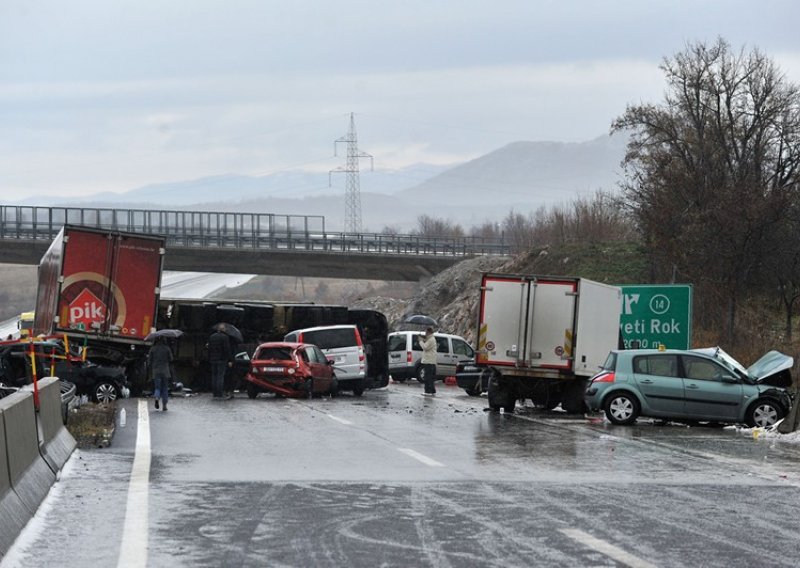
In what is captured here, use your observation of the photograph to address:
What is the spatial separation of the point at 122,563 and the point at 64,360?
67.3 feet

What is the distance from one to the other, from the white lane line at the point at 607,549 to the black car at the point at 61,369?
63.8ft

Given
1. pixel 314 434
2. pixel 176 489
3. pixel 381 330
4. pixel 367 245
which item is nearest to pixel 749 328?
pixel 381 330

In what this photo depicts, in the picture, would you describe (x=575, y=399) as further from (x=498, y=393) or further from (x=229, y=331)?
(x=229, y=331)

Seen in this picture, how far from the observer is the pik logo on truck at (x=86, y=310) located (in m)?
31.4

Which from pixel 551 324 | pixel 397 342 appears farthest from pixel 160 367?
pixel 397 342

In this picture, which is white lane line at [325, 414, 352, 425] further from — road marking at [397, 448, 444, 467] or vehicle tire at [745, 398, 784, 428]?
vehicle tire at [745, 398, 784, 428]

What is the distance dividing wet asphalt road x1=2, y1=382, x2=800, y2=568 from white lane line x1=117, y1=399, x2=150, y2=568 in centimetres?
4

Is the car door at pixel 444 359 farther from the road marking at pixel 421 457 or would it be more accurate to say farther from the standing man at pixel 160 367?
the road marking at pixel 421 457

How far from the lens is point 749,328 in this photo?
44.7 m

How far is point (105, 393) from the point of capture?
29219 mm

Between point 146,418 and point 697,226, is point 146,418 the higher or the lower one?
the lower one

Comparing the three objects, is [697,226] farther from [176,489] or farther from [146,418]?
[176,489]

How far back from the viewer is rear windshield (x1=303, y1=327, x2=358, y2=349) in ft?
119

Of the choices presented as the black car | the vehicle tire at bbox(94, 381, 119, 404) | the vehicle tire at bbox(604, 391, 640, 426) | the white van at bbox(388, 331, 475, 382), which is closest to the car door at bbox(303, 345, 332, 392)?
the black car
